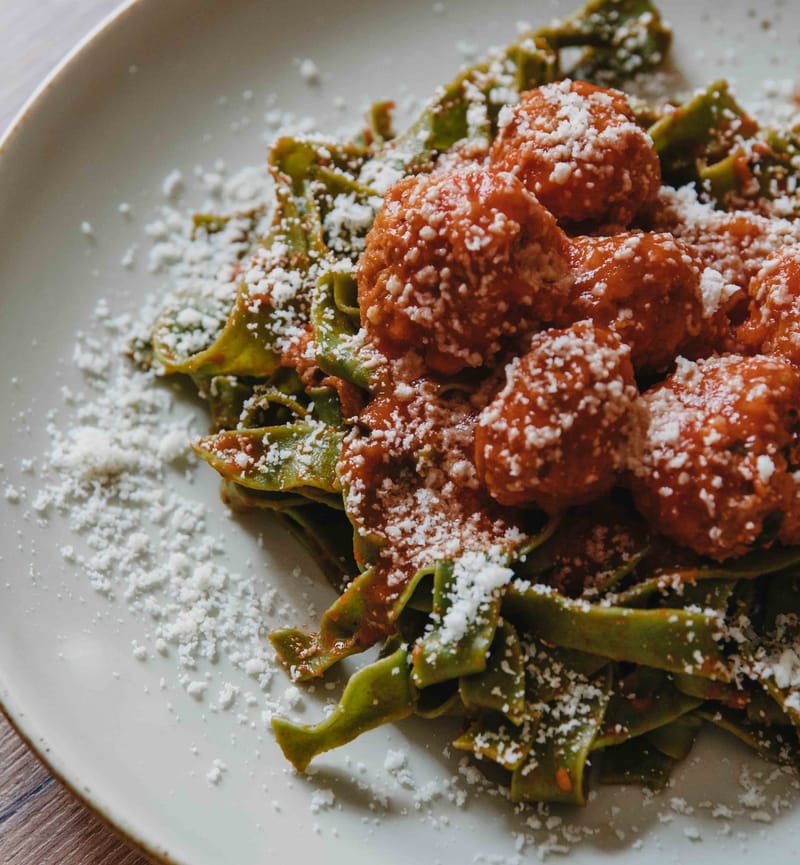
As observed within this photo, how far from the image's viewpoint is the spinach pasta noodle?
3.27 m

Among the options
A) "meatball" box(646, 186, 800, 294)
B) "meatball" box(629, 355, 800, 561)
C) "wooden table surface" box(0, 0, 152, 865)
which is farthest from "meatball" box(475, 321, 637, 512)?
"wooden table surface" box(0, 0, 152, 865)

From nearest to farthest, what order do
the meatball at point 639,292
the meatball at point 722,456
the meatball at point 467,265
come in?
the meatball at point 722,456 < the meatball at point 467,265 < the meatball at point 639,292

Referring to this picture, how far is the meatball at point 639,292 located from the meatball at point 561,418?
13cm

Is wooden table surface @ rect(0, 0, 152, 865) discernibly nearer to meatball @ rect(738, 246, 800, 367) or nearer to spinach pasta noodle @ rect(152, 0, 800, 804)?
spinach pasta noodle @ rect(152, 0, 800, 804)

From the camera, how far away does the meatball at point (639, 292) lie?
344 centimetres

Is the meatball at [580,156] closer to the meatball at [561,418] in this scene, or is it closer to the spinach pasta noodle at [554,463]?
the spinach pasta noodle at [554,463]

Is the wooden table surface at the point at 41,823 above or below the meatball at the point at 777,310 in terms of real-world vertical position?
below

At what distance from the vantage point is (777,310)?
3521mm

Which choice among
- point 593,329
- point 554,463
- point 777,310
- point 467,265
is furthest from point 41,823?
point 777,310

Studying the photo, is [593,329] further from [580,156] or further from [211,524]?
[211,524]

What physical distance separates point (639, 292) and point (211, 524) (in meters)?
1.90

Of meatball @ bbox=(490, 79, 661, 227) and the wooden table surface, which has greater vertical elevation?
meatball @ bbox=(490, 79, 661, 227)

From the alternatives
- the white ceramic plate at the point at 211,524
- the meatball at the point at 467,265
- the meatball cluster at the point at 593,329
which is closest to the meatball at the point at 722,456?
the meatball cluster at the point at 593,329

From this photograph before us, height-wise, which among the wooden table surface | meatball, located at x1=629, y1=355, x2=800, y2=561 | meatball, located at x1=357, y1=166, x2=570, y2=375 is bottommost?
the wooden table surface
